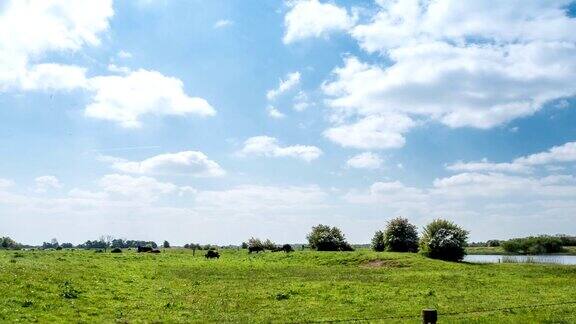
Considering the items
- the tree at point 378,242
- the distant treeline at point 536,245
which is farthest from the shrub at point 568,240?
the tree at point 378,242

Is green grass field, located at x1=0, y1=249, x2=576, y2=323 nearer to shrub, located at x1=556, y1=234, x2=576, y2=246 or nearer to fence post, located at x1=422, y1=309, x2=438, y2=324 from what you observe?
fence post, located at x1=422, y1=309, x2=438, y2=324

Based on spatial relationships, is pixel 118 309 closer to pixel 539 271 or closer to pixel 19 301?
pixel 19 301

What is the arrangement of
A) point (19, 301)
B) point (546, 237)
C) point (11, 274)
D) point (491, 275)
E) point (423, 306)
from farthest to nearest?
point (546, 237), point (491, 275), point (11, 274), point (423, 306), point (19, 301)

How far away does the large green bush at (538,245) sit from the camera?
149 m

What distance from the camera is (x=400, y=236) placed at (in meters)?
98.2

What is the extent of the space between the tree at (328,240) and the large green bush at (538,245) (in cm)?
6878

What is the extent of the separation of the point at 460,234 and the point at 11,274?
200ft

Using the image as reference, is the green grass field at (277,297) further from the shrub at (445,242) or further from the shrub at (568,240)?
the shrub at (568,240)

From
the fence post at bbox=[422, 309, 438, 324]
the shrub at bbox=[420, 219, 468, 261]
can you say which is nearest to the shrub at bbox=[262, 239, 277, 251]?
the shrub at bbox=[420, 219, 468, 261]

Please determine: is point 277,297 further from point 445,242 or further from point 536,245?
point 536,245

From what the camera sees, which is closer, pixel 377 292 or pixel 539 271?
pixel 377 292

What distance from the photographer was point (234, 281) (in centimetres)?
4706

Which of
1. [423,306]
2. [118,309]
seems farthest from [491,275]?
[118,309]

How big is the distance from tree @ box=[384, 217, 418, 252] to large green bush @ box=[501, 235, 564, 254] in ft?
225
